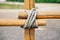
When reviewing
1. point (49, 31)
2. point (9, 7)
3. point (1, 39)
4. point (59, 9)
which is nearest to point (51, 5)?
point (59, 9)

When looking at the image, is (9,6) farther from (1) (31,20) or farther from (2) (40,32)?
(2) (40,32)

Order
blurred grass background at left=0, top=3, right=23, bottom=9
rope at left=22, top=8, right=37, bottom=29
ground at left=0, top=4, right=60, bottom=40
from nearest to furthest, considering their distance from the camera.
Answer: rope at left=22, top=8, right=37, bottom=29 → blurred grass background at left=0, top=3, right=23, bottom=9 → ground at left=0, top=4, right=60, bottom=40

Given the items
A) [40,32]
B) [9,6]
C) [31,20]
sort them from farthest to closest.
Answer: [40,32]
[9,6]
[31,20]

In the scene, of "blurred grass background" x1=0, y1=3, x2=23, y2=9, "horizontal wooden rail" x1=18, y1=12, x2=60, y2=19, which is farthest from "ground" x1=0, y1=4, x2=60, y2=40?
"horizontal wooden rail" x1=18, y1=12, x2=60, y2=19

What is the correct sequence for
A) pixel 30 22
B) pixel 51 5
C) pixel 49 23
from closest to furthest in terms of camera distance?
pixel 30 22 → pixel 51 5 → pixel 49 23

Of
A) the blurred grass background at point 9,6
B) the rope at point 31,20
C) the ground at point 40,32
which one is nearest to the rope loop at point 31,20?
the rope at point 31,20

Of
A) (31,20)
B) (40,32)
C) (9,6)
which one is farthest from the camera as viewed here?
(40,32)

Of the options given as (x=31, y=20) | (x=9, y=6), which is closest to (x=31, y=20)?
(x=31, y=20)

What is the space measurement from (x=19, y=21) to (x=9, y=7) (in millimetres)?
302

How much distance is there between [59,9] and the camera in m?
0.91

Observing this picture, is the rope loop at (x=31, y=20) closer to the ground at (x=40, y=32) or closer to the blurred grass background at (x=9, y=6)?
the blurred grass background at (x=9, y=6)

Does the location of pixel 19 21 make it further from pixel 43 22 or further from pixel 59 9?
pixel 59 9

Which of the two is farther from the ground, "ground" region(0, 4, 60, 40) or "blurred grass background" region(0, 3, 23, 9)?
"blurred grass background" region(0, 3, 23, 9)

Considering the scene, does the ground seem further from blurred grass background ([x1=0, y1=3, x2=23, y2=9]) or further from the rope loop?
the rope loop
